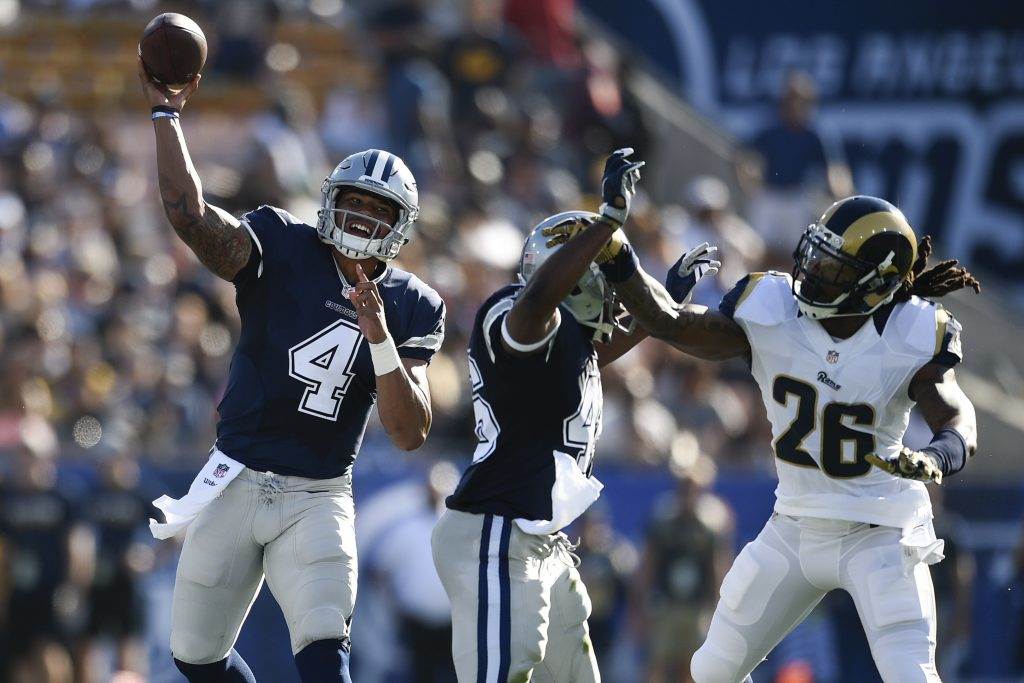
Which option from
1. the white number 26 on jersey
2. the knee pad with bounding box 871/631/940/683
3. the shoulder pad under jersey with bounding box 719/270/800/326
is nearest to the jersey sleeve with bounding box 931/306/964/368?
the shoulder pad under jersey with bounding box 719/270/800/326

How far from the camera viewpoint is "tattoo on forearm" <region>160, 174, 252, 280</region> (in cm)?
508

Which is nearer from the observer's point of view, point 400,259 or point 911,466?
point 911,466

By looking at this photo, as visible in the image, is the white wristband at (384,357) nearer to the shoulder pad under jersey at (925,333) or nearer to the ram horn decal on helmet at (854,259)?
the ram horn decal on helmet at (854,259)

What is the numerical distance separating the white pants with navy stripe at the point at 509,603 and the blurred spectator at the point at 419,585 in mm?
4023

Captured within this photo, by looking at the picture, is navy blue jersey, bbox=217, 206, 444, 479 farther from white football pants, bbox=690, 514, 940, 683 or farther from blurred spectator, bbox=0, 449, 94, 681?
blurred spectator, bbox=0, 449, 94, 681

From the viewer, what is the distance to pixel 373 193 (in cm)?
544

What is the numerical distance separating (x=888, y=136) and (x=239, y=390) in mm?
10356

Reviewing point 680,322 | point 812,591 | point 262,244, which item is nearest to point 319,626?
point 262,244

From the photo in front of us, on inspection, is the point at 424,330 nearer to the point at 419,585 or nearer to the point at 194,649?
the point at 194,649

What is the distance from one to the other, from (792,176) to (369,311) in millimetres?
7504

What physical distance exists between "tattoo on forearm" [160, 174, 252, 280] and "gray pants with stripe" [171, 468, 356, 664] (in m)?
0.67

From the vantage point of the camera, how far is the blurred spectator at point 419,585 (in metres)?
9.28

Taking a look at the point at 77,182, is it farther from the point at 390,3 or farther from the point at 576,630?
the point at 576,630

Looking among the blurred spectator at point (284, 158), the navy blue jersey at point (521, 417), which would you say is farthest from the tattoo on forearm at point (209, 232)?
the blurred spectator at point (284, 158)
